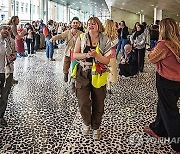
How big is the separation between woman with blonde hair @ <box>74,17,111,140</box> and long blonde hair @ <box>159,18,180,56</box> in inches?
24.6

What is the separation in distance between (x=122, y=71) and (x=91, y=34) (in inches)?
155

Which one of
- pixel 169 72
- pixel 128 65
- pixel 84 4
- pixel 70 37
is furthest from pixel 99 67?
pixel 84 4

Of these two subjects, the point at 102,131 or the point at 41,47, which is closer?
the point at 102,131

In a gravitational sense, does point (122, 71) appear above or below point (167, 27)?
below

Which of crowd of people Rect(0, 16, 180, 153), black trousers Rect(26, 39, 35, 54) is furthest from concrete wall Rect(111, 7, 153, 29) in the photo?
crowd of people Rect(0, 16, 180, 153)

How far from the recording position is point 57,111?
4199 mm

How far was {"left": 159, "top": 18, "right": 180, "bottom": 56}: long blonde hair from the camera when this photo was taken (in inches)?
106

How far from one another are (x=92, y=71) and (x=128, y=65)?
4.03m

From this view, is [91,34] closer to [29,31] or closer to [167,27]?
[167,27]

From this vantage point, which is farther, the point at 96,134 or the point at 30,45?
the point at 30,45

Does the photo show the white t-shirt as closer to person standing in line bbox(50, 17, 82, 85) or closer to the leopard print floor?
the leopard print floor

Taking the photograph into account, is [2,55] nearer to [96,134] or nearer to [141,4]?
[96,134]

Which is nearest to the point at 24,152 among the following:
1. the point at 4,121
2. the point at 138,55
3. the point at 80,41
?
the point at 4,121

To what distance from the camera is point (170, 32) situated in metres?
2.72
